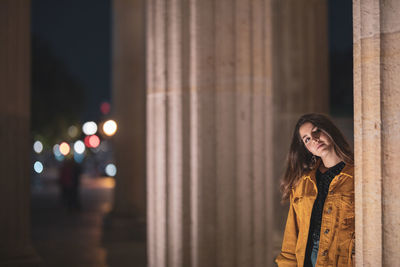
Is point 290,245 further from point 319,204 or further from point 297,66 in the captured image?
point 297,66

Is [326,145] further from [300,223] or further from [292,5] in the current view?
[292,5]

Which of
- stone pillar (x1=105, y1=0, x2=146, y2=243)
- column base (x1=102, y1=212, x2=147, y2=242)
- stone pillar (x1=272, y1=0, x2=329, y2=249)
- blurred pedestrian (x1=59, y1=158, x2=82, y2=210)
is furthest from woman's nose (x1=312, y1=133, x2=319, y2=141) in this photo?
blurred pedestrian (x1=59, y1=158, x2=82, y2=210)

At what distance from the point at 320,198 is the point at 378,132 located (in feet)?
2.58

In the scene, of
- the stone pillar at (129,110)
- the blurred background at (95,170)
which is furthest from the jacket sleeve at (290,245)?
the stone pillar at (129,110)

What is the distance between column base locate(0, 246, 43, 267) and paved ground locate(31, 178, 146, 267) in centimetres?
91

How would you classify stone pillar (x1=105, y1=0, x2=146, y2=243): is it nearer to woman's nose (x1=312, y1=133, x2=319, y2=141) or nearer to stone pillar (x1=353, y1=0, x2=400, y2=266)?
woman's nose (x1=312, y1=133, x2=319, y2=141)

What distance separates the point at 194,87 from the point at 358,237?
7.95 feet

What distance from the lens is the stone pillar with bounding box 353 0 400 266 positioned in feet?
8.32

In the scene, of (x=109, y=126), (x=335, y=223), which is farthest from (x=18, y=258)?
(x=109, y=126)

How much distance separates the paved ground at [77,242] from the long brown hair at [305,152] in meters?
6.06

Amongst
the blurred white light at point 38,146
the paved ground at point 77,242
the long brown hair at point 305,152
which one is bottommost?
the paved ground at point 77,242

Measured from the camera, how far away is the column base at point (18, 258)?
791cm

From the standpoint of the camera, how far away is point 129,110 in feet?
42.2

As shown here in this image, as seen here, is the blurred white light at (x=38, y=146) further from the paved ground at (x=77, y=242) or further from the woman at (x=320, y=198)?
the woman at (x=320, y=198)
